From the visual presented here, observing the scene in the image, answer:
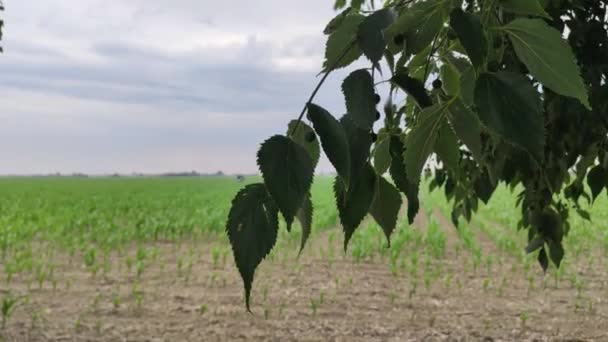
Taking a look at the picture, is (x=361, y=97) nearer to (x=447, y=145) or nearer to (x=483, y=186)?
(x=447, y=145)

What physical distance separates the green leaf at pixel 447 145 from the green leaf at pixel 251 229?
20 cm

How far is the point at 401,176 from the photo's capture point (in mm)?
672

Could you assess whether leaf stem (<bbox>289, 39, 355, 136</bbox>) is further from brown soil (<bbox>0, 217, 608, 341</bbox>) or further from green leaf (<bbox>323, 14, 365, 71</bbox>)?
brown soil (<bbox>0, 217, 608, 341</bbox>)

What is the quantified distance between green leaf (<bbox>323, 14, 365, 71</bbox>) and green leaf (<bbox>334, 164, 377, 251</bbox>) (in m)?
Result: 0.12

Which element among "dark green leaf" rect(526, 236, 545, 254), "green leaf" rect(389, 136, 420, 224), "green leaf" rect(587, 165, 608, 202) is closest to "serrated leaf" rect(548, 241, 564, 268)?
"dark green leaf" rect(526, 236, 545, 254)

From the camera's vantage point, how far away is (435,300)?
7.41m

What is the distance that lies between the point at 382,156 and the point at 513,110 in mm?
225

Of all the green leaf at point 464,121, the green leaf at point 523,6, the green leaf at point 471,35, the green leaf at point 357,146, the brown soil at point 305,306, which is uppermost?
the green leaf at point 523,6

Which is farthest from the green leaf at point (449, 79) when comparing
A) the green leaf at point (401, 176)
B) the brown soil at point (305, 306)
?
the brown soil at point (305, 306)

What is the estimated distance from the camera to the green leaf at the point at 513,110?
0.48 metres

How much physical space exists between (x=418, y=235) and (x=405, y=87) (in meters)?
12.7

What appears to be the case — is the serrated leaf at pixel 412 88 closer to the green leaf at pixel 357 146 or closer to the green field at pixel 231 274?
the green leaf at pixel 357 146

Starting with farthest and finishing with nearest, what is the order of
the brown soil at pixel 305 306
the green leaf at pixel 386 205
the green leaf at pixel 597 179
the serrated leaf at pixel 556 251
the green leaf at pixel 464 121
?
the brown soil at pixel 305 306 < the serrated leaf at pixel 556 251 < the green leaf at pixel 597 179 < the green leaf at pixel 386 205 < the green leaf at pixel 464 121

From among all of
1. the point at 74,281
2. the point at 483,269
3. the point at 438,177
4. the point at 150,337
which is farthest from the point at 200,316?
the point at 483,269
